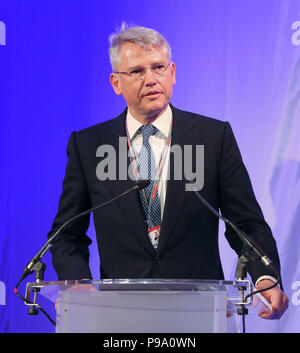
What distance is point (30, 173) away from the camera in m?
3.42

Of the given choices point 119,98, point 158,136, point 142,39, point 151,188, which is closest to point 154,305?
point 151,188

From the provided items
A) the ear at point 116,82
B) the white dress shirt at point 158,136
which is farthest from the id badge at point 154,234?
the ear at point 116,82

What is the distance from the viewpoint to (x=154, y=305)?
Result: 162 cm

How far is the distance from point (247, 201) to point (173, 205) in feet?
0.97

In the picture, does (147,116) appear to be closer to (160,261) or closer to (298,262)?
(160,261)

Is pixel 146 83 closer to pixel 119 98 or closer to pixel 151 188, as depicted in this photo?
pixel 151 188

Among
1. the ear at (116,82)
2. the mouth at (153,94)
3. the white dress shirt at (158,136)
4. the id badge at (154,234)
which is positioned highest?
the ear at (116,82)

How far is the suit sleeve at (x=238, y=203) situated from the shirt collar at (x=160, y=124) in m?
0.26

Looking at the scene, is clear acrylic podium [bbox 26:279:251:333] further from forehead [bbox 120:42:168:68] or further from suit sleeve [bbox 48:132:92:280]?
forehead [bbox 120:42:168:68]

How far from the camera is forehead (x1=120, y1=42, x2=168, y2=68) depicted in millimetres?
2703

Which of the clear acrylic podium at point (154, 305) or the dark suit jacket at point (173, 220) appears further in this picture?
the dark suit jacket at point (173, 220)

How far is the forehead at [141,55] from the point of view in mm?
2703

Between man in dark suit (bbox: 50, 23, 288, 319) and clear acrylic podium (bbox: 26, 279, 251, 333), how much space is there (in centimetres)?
68

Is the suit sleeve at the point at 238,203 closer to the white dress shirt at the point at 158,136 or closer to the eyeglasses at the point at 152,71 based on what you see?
the white dress shirt at the point at 158,136
